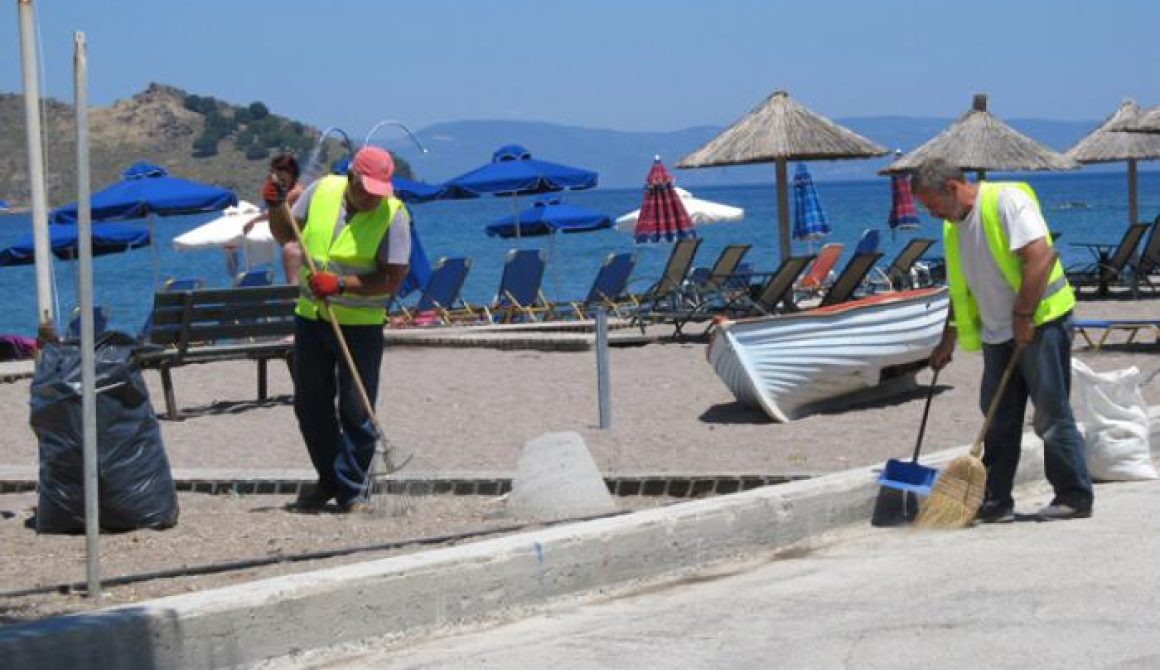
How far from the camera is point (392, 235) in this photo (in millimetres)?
8391

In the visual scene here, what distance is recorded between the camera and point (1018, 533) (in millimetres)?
7785

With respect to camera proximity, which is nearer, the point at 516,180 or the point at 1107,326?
the point at 1107,326

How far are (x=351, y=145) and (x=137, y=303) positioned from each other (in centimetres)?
4603

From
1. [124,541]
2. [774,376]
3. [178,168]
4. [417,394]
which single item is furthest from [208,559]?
[178,168]

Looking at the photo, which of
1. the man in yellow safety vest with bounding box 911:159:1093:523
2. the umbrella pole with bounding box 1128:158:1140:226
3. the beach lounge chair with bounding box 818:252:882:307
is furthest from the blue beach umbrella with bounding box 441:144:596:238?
the man in yellow safety vest with bounding box 911:159:1093:523

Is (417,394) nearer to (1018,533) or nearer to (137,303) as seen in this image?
(1018,533)

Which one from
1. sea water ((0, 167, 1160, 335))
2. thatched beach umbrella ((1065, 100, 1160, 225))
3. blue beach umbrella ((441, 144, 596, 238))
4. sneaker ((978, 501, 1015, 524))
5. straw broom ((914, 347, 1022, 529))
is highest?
thatched beach umbrella ((1065, 100, 1160, 225))

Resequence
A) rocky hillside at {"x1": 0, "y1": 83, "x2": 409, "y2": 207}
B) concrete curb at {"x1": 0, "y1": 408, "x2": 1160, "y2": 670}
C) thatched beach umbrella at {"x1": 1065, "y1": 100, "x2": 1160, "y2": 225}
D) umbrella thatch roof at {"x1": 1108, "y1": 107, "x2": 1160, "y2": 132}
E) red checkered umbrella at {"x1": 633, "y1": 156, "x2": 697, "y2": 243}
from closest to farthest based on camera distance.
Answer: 1. concrete curb at {"x1": 0, "y1": 408, "x2": 1160, "y2": 670}
2. umbrella thatch roof at {"x1": 1108, "y1": 107, "x2": 1160, "y2": 132}
3. red checkered umbrella at {"x1": 633, "y1": 156, "x2": 697, "y2": 243}
4. thatched beach umbrella at {"x1": 1065, "y1": 100, "x2": 1160, "y2": 225}
5. rocky hillside at {"x1": 0, "y1": 83, "x2": 409, "y2": 207}

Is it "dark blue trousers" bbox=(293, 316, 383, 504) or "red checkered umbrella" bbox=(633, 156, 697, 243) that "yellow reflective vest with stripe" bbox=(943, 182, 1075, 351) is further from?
"red checkered umbrella" bbox=(633, 156, 697, 243)

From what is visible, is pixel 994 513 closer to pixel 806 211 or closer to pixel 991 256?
pixel 991 256

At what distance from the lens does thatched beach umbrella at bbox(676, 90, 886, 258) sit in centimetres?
2312

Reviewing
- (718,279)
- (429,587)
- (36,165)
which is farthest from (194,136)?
(429,587)

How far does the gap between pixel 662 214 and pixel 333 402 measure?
1909cm

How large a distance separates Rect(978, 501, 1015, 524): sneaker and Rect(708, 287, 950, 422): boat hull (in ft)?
11.2
